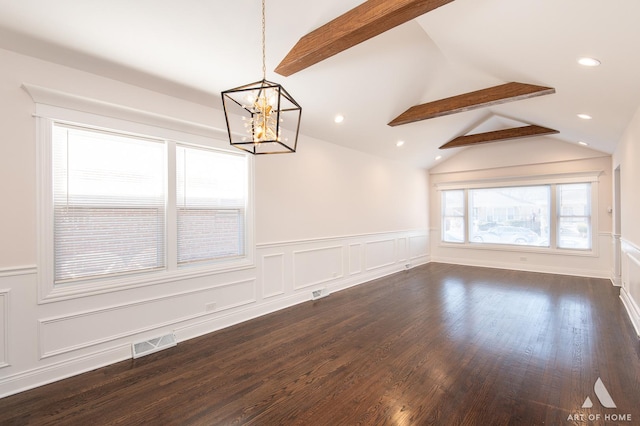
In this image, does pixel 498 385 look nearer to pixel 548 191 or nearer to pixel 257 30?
pixel 257 30

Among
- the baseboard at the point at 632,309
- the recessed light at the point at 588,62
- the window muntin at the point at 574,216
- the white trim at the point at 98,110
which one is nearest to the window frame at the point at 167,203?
the white trim at the point at 98,110

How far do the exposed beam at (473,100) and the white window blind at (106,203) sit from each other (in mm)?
3938

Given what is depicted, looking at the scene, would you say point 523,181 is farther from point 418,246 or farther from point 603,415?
point 603,415

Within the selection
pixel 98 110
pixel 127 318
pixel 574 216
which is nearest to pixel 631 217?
pixel 574 216

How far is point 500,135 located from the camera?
6.53m

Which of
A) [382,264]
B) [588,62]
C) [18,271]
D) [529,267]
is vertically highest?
[588,62]

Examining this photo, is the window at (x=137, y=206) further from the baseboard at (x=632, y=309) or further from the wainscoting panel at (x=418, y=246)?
the wainscoting panel at (x=418, y=246)

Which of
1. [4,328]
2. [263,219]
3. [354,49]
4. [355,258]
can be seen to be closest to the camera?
[4,328]

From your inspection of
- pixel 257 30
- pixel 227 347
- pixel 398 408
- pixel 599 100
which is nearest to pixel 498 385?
pixel 398 408

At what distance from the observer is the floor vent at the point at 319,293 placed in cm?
493

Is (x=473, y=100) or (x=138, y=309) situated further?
(x=473, y=100)

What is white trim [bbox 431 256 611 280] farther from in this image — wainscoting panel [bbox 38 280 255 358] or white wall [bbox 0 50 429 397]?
wainscoting panel [bbox 38 280 255 358]

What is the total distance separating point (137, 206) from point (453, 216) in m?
7.74

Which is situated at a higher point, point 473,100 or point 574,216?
point 473,100
